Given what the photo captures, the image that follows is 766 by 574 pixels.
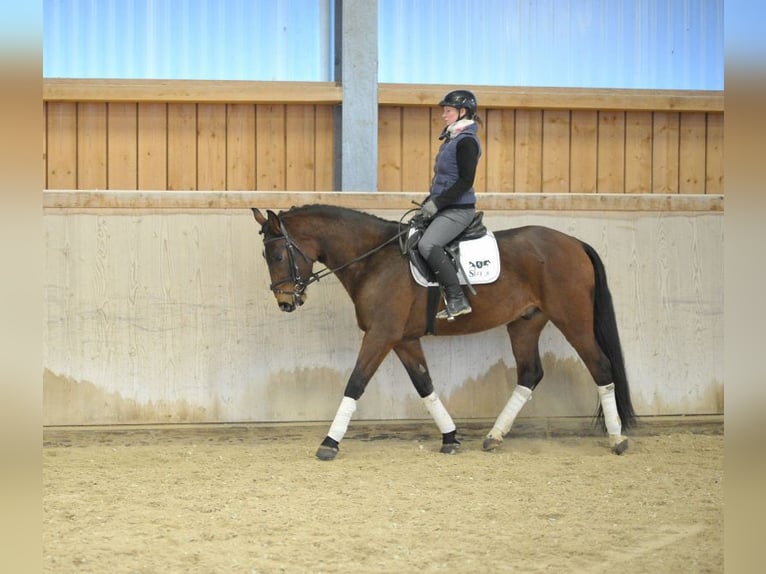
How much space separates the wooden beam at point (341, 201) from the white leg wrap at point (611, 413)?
65.5 inches

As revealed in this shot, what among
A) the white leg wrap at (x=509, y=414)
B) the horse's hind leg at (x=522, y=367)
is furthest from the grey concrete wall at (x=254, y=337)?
the white leg wrap at (x=509, y=414)

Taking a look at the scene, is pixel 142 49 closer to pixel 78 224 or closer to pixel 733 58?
pixel 78 224

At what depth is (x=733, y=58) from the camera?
1.12 m

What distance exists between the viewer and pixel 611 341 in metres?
6.51

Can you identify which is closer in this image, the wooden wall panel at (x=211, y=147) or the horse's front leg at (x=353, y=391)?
the horse's front leg at (x=353, y=391)

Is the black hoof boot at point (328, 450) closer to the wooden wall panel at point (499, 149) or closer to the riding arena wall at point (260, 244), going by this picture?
the riding arena wall at point (260, 244)

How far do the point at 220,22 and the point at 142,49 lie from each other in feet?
2.24

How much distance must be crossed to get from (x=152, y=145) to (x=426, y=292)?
313 cm

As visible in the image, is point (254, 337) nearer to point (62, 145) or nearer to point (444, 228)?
point (444, 228)

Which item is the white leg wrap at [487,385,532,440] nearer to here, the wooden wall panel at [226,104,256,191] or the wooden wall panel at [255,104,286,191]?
the wooden wall panel at [255,104,286,191]

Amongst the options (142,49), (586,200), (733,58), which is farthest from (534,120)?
(733,58)

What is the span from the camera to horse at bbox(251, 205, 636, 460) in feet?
20.4

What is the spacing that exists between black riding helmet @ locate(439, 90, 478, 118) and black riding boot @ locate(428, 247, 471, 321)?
3.02ft

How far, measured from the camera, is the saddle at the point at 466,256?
6211mm
